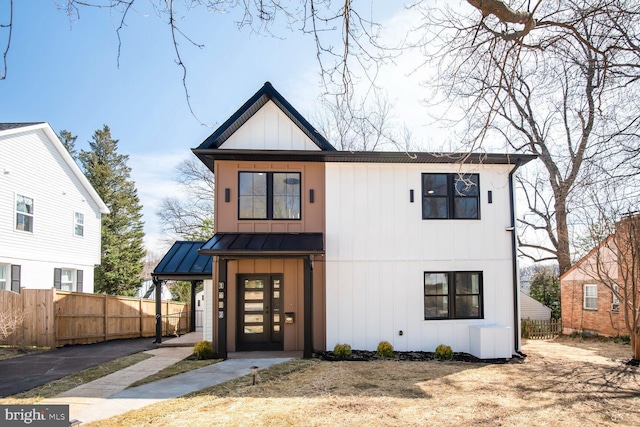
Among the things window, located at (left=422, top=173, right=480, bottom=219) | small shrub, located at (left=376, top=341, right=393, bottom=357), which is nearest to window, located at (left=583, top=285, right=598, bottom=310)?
window, located at (left=422, top=173, right=480, bottom=219)

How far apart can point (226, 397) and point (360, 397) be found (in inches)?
91.4

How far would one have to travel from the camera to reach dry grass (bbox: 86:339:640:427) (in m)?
6.89

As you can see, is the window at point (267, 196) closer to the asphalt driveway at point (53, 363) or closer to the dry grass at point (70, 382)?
the dry grass at point (70, 382)

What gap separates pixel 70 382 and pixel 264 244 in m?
5.19

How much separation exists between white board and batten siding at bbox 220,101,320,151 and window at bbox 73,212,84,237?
12454 millimetres

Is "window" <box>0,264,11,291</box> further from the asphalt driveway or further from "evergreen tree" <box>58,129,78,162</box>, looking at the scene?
"evergreen tree" <box>58,129,78,162</box>

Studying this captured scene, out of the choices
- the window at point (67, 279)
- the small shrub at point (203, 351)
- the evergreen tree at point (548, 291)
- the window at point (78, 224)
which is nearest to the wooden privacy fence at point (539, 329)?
the evergreen tree at point (548, 291)

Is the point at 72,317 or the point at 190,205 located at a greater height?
the point at 190,205

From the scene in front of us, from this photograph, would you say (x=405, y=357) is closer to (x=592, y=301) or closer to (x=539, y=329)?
(x=539, y=329)

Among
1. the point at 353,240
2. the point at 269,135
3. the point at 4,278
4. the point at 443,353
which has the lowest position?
the point at 443,353

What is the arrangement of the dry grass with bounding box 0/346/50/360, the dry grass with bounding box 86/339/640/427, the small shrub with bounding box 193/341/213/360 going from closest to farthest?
1. the dry grass with bounding box 86/339/640/427
2. the small shrub with bounding box 193/341/213/360
3. the dry grass with bounding box 0/346/50/360

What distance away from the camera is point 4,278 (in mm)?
16812

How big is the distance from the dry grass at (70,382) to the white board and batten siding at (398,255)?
5247 millimetres

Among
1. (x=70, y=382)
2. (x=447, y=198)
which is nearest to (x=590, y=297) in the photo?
(x=447, y=198)
